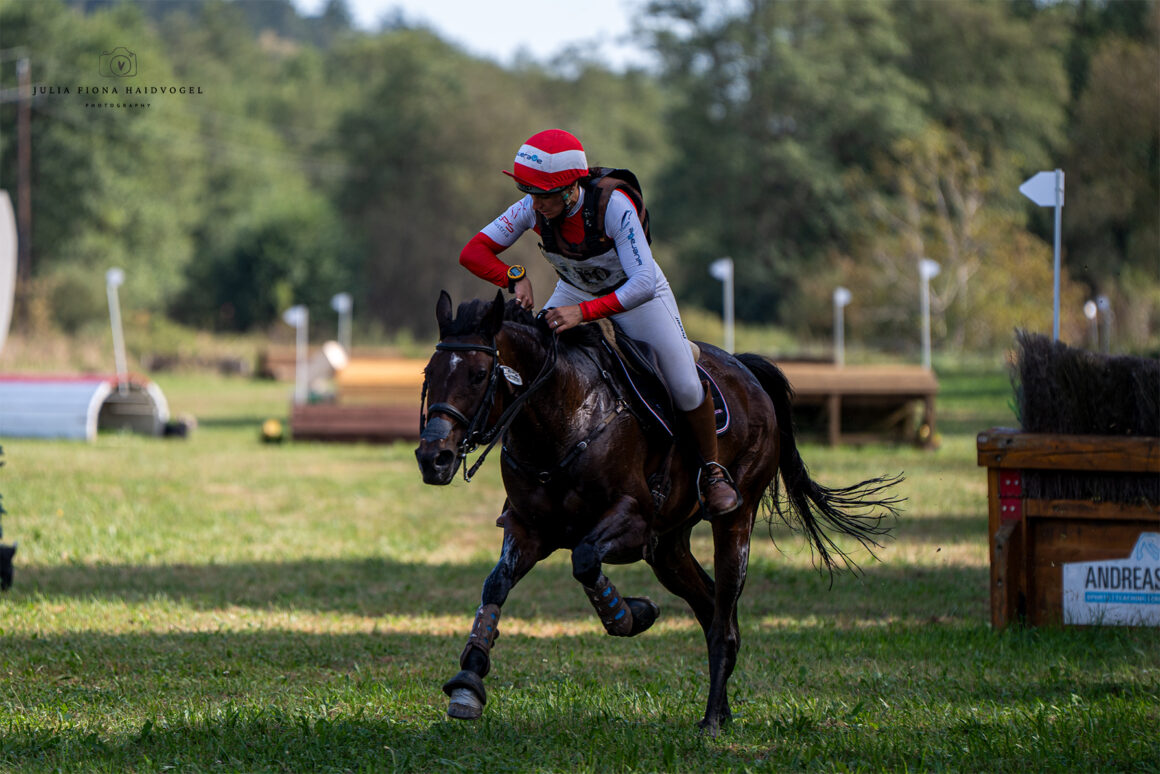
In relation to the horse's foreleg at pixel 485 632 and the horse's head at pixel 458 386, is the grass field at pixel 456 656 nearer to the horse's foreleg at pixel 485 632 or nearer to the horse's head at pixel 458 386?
the horse's foreleg at pixel 485 632

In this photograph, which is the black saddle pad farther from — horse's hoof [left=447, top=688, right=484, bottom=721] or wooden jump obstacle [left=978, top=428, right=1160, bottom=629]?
wooden jump obstacle [left=978, top=428, right=1160, bottom=629]

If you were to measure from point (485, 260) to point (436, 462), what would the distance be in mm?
1351

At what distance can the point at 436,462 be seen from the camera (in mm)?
4152

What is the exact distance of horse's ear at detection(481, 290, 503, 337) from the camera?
451 centimetres

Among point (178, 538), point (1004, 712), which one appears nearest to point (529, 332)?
point (1004, 712)

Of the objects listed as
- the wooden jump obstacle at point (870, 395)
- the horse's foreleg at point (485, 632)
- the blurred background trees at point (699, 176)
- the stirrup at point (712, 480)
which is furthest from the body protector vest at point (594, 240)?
the blurred background trees at point (699, 176)

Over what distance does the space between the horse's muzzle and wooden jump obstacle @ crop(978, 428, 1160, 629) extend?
4500mm

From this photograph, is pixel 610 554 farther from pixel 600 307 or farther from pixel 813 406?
pixel 813 406

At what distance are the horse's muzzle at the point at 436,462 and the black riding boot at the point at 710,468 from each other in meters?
1.54

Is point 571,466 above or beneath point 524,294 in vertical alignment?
beneath

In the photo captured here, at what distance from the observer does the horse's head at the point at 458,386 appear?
13.8 ft

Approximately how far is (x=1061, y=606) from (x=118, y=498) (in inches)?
396

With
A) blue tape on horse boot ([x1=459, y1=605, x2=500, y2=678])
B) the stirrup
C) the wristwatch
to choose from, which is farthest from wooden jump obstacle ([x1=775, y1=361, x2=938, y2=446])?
blue tape on horse boot ([x1=459, y1=605, x2=500, y2=678])

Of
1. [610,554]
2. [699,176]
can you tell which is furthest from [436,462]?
[699,176]
